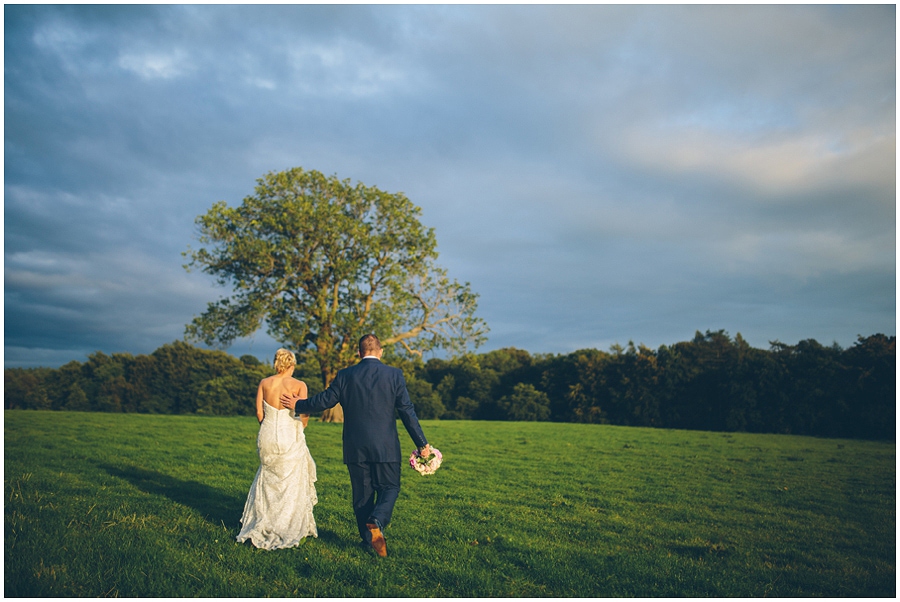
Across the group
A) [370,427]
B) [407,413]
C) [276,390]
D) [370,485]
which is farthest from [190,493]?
[407,413]

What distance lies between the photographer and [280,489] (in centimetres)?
772

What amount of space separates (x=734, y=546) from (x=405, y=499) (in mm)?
6007

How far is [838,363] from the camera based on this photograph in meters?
46.8

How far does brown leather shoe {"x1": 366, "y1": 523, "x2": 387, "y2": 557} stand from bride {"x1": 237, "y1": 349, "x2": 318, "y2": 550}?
4.01ft

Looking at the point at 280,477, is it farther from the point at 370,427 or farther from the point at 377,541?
the point at 377,541

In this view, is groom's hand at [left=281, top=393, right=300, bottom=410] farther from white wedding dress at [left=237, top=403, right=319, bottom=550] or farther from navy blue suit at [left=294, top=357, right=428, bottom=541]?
navy blue suit at [left=294, top=357, right=428, bottom=541]

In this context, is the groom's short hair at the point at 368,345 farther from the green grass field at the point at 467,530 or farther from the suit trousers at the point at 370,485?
the green grass field at the point at 467,530

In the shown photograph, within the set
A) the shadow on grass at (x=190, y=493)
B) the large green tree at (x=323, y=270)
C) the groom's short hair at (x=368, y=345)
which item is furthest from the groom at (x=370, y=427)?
the large green tree at (x=323, y=270)

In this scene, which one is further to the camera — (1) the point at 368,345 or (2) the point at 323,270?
(2) the point at 323,270

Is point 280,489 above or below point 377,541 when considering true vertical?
above

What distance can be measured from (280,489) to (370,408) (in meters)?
1.88

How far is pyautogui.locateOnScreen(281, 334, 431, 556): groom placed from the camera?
24.0 ft

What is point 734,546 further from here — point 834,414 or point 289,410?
point 834,414

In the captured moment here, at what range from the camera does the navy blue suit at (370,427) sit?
7.31 meters
